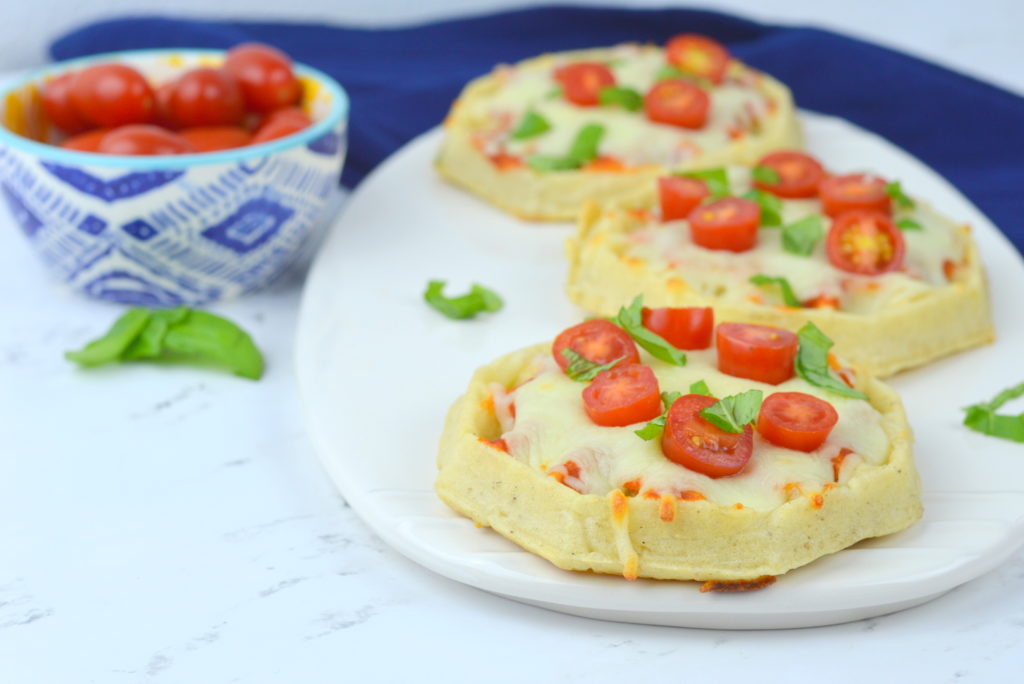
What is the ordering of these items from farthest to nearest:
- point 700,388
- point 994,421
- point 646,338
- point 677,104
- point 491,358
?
point 677,104 < point 491,358 < point 994,421 < point 646,338 < point 700,388

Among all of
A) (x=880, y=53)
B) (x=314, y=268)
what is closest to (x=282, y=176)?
(x=314, y=268)

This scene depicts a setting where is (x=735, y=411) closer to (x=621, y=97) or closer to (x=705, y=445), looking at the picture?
(x=705, y=445)

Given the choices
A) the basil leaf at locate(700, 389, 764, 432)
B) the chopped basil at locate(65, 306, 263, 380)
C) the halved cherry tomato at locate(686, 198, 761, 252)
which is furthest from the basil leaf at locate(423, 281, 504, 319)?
the basil leaf at locate(700, 389, 764, 432)

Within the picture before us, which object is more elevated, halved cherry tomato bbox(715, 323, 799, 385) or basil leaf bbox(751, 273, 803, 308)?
halved cherry tomato bbox(715, 323, 799, 385)

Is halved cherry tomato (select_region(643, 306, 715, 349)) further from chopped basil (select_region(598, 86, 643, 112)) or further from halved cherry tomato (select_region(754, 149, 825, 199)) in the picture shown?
chopped basil (select_region(598, 86, 643, 112))

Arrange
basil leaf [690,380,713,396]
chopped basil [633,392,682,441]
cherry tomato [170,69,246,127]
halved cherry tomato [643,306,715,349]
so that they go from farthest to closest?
1. cherry tomato [170,69,246,127]
2. halved cherry tomato [643,306,715,349]
3. basil leaf [690,380,713,396]
4. chopped basil [633,392,682,441]

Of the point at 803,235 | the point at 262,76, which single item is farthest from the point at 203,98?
the point at 803,235
